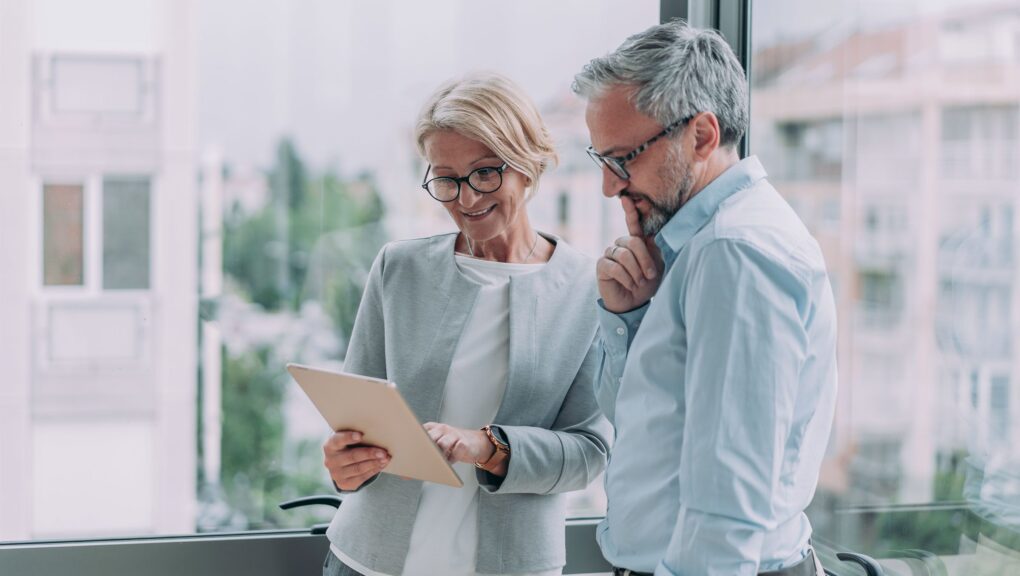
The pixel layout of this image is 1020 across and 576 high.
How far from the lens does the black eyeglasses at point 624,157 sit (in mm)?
1185

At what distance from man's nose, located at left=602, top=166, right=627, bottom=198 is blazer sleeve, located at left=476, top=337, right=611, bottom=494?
378 mm

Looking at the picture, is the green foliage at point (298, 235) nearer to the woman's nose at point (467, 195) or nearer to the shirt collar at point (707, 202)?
the woman's nose at point (467, 195)

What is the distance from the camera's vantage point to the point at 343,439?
1.43 m

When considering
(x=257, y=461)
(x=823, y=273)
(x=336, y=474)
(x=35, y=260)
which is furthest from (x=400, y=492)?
(x=35, y=260)

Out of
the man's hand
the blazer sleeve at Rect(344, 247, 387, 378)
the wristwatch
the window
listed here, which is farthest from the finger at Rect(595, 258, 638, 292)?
the window

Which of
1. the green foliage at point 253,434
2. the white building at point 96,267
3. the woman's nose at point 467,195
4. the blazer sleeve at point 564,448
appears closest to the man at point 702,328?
the blazer sleeve at point 564,448

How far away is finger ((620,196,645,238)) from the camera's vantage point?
1294mm

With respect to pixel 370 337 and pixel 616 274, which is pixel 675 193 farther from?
pixel 370 337

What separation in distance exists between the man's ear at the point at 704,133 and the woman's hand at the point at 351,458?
0.66 meters

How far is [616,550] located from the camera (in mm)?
1287

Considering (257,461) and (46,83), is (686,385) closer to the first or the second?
(257,461)

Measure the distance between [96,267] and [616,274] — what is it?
1.19m

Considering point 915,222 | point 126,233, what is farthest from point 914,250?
point 126,233

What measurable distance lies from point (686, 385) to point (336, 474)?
0.65 metres
